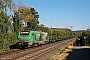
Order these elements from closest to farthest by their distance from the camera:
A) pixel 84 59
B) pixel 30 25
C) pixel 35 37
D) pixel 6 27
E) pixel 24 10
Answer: pixel 84 59, pixel 6 27, pixel 35 37, pixel 24 10, pixel 30 25

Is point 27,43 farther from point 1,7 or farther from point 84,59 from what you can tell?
point 84,59

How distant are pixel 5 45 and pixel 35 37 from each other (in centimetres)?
696

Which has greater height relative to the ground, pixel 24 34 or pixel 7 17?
pixel 7 17

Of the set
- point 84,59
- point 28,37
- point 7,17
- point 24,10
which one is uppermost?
Result: point 24,10

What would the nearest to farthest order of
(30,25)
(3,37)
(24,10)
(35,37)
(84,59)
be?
1. (84,59)
2. (3,37)
3. (35,37)
4. (24,10)
5. (30,25)

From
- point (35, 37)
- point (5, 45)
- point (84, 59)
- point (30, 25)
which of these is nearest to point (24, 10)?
point (30, 25)

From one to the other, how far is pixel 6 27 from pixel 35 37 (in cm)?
590

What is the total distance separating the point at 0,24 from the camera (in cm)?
3172

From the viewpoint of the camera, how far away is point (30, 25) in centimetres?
8100

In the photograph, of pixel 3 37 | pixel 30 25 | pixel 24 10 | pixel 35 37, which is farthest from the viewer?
pixel 30 25

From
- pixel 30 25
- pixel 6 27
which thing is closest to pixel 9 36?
pixel 6 27

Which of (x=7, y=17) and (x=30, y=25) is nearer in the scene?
(x=7, y=17)

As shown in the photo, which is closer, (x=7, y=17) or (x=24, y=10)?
(x=7, y=17)

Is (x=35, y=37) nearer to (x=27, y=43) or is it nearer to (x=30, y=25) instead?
(x=27, y=43)
